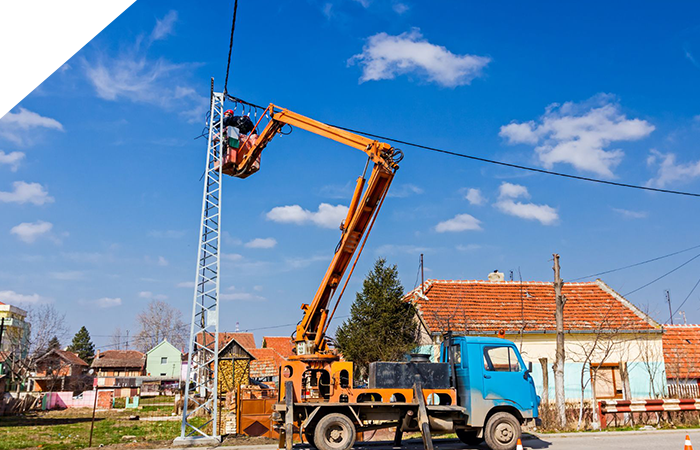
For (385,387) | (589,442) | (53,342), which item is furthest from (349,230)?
(53,342)

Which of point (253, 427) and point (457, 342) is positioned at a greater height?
point (457, 342)

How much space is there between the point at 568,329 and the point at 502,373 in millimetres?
14431

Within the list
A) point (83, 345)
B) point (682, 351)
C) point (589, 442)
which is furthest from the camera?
point (83, 345)

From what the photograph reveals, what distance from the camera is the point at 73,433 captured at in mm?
21234

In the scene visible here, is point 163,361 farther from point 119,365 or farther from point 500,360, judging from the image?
point 500,360

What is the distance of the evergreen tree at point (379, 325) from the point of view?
27.3 m

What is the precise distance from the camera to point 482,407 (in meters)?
12.9

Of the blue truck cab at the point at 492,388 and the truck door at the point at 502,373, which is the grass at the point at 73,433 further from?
the truck door at the point at 502,373

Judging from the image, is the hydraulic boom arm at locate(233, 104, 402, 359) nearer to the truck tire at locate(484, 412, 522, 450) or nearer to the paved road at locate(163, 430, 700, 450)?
the paved road at locate(163, 430, 700, 450)

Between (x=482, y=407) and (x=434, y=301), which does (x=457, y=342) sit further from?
(x=434, y=301)

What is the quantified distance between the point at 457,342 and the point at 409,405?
2.10m

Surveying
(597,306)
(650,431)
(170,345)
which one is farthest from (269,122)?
(170,345)

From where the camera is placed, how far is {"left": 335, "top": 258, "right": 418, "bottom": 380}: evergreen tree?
27.3 metres

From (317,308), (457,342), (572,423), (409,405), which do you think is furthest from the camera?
(572,423)
